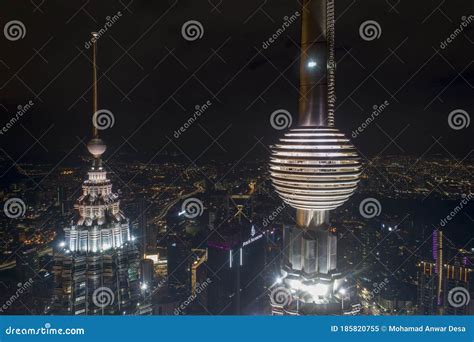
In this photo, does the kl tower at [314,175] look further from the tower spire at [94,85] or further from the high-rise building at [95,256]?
the high-rise building at [95,256]

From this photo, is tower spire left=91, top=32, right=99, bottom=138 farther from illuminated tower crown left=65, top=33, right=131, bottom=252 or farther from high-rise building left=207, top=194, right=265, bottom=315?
high-rise building left=207, top=194, right=265, bottom=315

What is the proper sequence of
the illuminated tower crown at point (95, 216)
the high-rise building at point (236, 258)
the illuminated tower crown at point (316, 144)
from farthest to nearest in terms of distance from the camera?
the high-rise building at point (236, 258) < the illuminated tower crown at point (95, 216) < the illuminated tower crown at point (316, 144)

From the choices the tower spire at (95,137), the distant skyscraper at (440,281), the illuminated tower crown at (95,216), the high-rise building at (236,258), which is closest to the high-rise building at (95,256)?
the illuminated tower crown at (95,216)

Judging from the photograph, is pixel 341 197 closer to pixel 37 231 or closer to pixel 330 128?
pixel 330 128

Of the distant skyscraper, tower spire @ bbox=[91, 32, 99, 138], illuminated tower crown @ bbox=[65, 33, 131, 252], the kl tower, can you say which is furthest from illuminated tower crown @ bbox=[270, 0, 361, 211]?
illuminated tower crown @ bbox=[65, 33, 131, 252]

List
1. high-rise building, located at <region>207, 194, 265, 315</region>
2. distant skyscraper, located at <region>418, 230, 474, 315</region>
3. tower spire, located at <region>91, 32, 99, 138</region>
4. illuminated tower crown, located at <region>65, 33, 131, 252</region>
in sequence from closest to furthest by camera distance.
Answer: tower spire, located at <region>91, 32, 99, 138</region> < distant skyscraper, located at <region>418, 230, 474, 315</region> < illuminated tower crown, located at <region>65, 33, 131, 252</region> < high-rise building, located at <region>207, 194, 265, 315</region>
